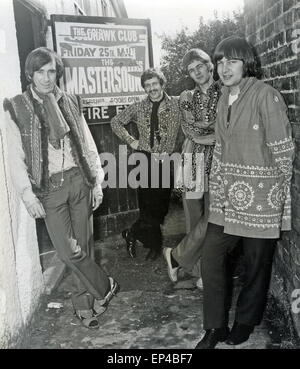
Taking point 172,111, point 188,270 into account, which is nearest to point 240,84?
point 172,111

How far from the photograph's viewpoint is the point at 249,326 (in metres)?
2.90

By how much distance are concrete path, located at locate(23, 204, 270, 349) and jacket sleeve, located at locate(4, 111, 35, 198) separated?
1.10 meters

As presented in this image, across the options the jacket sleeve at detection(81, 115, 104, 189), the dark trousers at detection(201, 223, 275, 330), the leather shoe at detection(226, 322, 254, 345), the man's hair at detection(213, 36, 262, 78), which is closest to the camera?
the man's hair at detection(213, 36, 262, 78)

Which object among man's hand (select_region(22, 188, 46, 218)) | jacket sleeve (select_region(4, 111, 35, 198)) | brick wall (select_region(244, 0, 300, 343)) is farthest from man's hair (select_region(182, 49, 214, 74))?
man's hand (select_region(22, 188, 46, 218))

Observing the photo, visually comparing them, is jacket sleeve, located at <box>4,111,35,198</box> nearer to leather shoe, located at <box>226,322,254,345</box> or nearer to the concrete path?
the concrete path

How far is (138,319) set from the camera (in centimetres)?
347

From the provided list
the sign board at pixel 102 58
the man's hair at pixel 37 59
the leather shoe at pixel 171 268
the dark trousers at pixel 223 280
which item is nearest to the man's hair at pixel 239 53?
the dark trousers at pixel 223 280

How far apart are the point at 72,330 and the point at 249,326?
132 cm

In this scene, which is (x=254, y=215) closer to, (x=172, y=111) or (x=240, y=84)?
(x=240, y=84)

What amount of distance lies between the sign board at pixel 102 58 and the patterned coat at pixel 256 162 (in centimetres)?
272

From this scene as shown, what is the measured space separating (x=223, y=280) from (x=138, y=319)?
95 centimetres

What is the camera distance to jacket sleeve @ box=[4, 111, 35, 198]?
291 cm

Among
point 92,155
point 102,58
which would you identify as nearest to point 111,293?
point 92,155

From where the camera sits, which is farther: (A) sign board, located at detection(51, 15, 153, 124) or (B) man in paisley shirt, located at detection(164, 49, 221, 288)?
(A) sign board, located at detection(51, 15, 153, 124)
